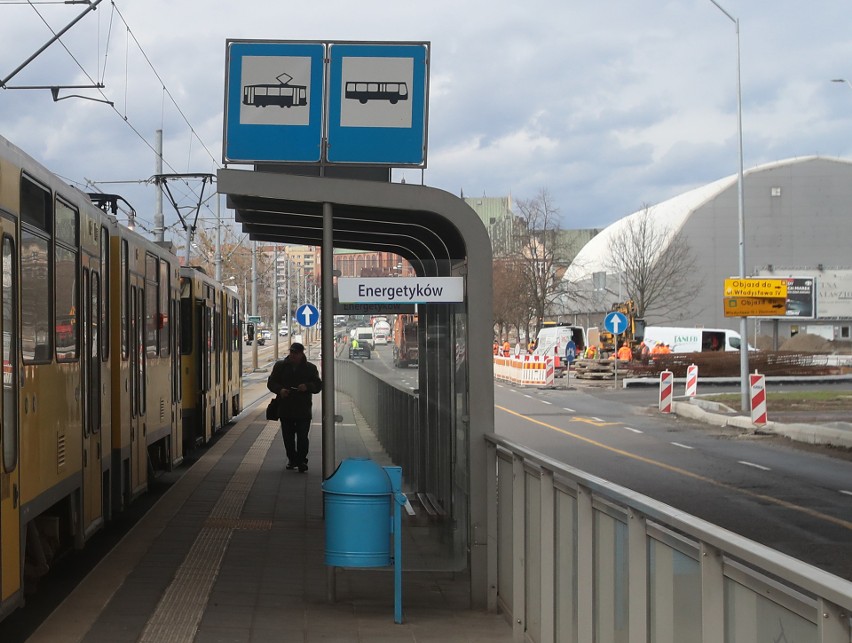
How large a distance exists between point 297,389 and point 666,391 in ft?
54.5

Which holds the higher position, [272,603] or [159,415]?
[159,415]

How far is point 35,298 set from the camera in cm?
693

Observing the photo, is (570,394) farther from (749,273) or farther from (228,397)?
(749,273)

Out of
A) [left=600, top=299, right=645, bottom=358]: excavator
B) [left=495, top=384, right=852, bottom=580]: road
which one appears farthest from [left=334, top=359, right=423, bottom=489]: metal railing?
[left=600, top=299, right=645, bottom=358]: excavator

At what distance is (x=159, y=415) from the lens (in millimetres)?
13383

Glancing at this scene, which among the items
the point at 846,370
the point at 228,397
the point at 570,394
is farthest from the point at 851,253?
the point at 228,397

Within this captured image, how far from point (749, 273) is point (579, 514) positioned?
82682 millimetres

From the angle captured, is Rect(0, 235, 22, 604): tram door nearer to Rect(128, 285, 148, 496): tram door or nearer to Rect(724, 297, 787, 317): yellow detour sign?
Rect(128, 285, 148, 496): tram door

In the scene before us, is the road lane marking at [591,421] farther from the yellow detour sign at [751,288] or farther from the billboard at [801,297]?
the billboard at [801,297]

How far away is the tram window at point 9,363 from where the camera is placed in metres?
6.10

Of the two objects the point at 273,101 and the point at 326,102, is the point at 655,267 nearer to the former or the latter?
the point at 326,102

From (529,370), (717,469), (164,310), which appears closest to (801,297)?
(529,370)

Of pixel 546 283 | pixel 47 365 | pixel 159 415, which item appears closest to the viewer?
pixel 47 365

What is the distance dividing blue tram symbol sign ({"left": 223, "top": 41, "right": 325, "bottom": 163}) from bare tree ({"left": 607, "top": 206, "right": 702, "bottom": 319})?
6167 centimetres
